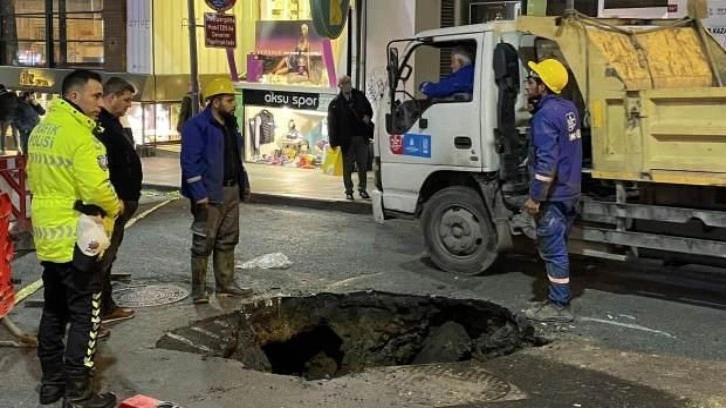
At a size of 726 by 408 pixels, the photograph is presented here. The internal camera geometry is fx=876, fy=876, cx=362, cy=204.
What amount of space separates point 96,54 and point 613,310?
17.5 metres

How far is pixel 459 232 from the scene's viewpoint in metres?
8.48

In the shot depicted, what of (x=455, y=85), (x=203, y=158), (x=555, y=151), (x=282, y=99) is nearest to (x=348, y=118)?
(x=282, y=99)

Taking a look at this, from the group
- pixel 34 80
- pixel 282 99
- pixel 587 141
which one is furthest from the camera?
pixel 34 80

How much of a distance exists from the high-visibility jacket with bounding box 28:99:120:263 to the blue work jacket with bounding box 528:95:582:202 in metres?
3.38

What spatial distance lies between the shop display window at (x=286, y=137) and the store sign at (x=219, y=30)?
2715 millimetres

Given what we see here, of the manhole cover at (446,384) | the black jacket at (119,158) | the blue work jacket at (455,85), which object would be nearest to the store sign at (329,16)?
the blue work jacket at (455,85)

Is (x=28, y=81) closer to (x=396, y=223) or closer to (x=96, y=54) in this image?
(x=96, y=54)

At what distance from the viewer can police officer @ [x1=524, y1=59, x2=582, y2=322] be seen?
6770 millimetres

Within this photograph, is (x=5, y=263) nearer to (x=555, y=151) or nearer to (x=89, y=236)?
(x=89, y=236)

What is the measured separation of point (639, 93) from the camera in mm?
6992

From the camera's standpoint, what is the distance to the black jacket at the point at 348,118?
13.5 metres

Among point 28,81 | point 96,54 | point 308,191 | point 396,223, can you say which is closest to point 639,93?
point 396,223

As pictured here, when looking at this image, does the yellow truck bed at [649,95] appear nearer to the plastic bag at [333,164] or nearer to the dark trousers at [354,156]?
the dark trousers at [354,156]

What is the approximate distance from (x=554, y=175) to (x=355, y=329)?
81.9 inches
